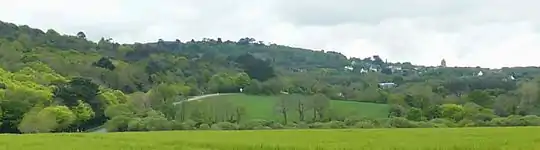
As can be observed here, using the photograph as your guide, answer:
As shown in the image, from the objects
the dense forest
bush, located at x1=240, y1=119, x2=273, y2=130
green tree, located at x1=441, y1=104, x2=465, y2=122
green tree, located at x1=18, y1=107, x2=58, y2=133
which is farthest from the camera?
green tree, located at x1=441, y1=104, x2=465, y2=122

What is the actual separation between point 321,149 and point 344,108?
73.6 m

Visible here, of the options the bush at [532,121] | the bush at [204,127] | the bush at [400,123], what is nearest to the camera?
the bush at [532,121]

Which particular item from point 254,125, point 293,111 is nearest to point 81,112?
point 254,125

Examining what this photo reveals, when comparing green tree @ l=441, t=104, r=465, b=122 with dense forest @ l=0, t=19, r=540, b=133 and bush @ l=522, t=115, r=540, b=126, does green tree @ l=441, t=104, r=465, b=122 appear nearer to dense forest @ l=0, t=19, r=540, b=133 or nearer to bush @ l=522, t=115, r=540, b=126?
dense forest @ l=0, t=19, r=540, b=133

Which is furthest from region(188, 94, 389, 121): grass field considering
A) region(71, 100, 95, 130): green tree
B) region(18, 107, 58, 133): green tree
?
region(18, 107, 58, 133): green tree

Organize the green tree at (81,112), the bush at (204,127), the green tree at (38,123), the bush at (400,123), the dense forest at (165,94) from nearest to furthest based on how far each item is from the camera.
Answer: the bush at (400,123), the green tree at (38,123), the bush at (204,127), the dense forest at (165,94), the green tree at (81,112)

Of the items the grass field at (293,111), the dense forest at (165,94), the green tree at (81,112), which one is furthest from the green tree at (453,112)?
the green tree at (81,112)

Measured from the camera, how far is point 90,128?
93438 millimetres

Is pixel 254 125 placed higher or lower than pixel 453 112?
lower

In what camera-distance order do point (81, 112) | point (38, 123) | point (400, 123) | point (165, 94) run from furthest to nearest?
point (165, 94)
point (81, 112)
point (38, 123)
point (400, 123)

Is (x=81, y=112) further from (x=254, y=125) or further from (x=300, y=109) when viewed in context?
(x=300, y=109)

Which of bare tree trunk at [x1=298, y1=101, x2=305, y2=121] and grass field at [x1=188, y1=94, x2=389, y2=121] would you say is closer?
bare tree trunk at [x1=298, y1=101, x2=305, y2=121]

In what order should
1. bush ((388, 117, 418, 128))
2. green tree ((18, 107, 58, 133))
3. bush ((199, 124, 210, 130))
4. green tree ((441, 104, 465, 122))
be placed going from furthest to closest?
green tree ((441, 104, 465, 122))
bush ((199, 124, 210, 130))
green tree ((18, 107, 58, 133))
bush ((388, 117, 418, 128))

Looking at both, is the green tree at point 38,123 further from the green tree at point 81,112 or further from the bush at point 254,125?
the bush at point 254,125
